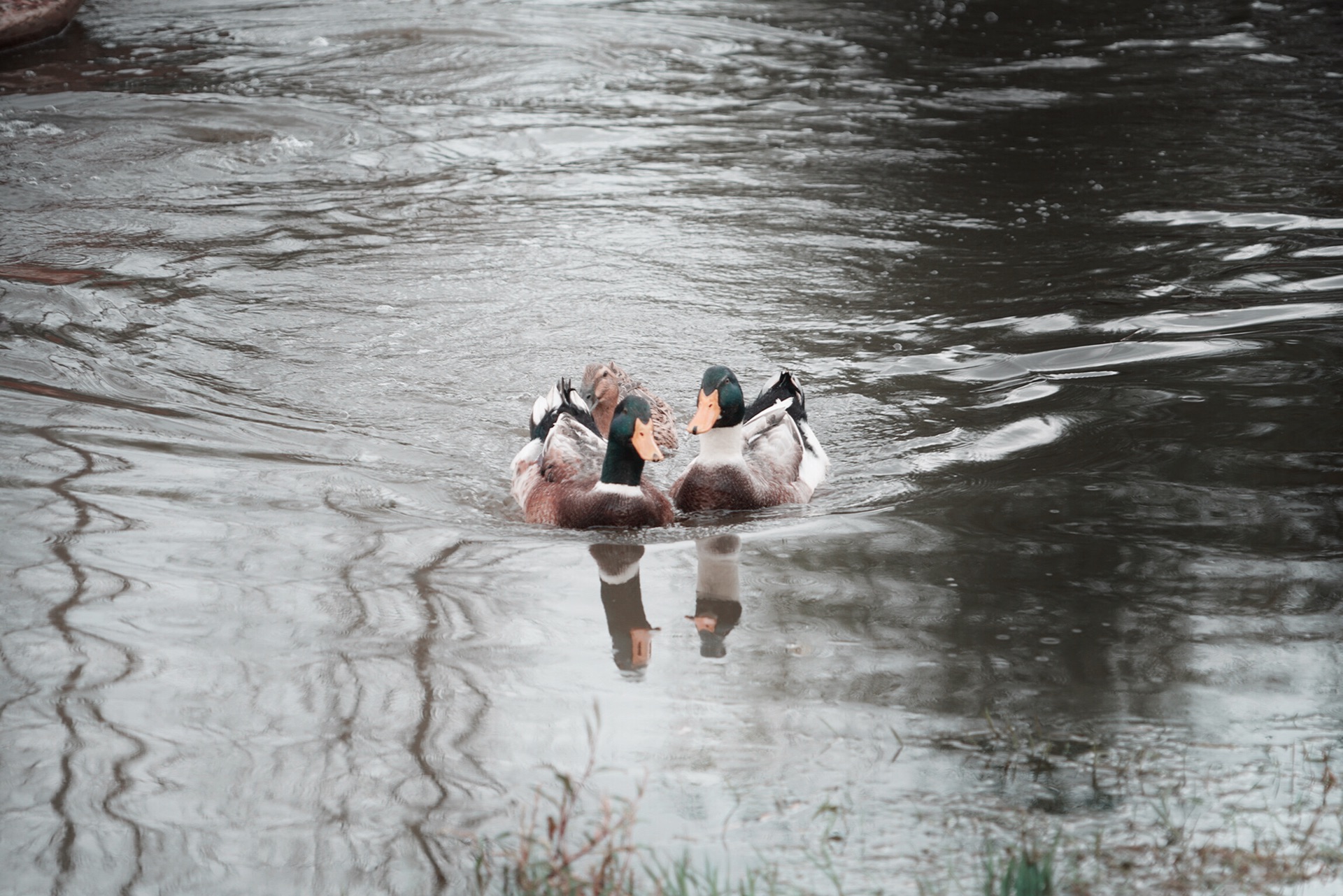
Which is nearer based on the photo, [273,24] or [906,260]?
[906,260]

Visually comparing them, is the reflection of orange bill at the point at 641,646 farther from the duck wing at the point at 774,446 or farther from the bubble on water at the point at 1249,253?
the bubble on water at the point at 1249,253

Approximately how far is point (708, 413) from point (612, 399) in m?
1.76

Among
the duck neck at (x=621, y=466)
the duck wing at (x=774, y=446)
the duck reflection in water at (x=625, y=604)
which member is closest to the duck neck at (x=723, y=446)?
the duck wing at (x=774, y=446)

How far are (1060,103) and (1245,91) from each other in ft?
7.41

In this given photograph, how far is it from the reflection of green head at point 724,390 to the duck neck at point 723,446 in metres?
0.08

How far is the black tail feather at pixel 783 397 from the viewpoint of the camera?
8445mm

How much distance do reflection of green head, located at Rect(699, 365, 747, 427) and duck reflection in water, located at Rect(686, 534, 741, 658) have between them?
29.5 inches

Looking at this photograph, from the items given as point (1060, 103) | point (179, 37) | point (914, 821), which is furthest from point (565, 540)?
point (179, 37)

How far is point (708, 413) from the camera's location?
735 centimetres

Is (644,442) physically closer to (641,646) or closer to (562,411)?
(562,411)

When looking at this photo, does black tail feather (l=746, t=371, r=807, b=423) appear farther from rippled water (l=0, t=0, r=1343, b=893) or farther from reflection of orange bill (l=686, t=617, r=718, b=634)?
reflection of orange bill (l=686, t=617, r=718, b=634)

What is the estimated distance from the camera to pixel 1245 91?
54.1 feet

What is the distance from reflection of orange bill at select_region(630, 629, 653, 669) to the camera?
5352mm

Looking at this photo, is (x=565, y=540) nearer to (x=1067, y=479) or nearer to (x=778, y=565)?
(x=778, y=565)
